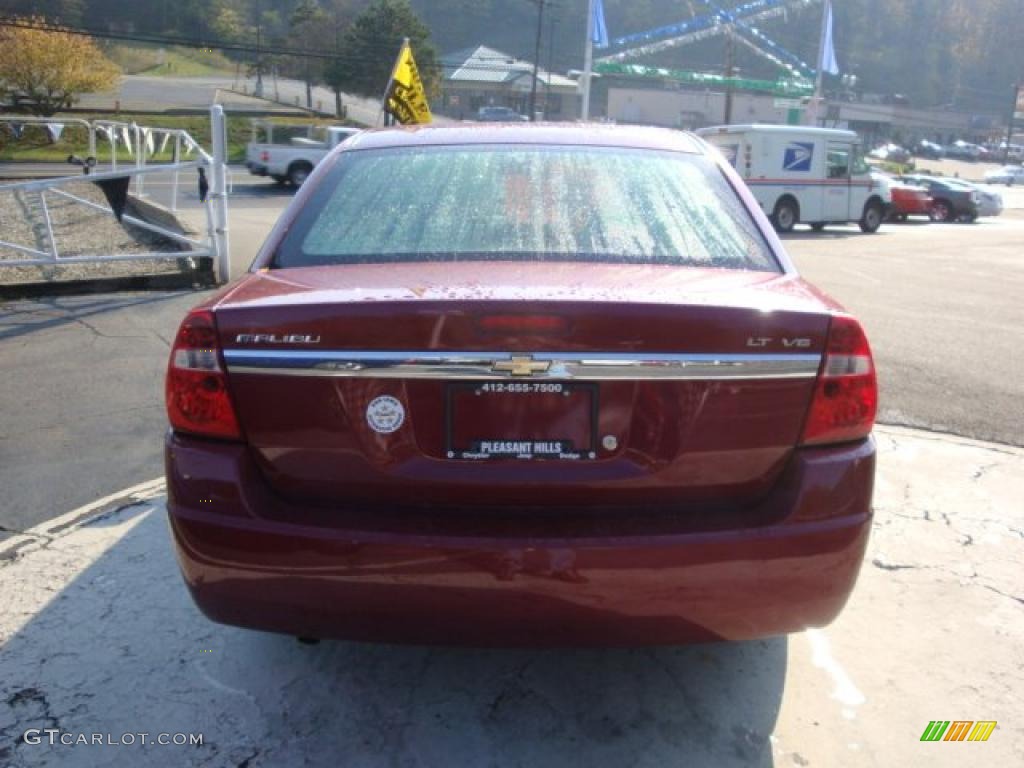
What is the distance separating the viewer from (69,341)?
6941 millimetres

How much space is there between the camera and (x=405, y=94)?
32.6 ft

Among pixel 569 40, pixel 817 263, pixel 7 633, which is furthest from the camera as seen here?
pixel 569 40

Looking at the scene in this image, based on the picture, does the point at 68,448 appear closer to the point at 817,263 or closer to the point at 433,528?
the point at 433,528

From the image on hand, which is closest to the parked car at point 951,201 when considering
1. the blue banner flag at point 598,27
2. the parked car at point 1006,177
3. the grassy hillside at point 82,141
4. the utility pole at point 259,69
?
the blue banner flag at point 598,27

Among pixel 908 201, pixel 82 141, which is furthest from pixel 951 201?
pixel 82 141

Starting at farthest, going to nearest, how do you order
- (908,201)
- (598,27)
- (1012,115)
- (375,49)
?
(1012,115) → (375,49) → (598,27) → (908,201)

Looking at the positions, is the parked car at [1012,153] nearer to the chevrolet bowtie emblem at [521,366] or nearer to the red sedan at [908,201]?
the red sedan at [908,201]

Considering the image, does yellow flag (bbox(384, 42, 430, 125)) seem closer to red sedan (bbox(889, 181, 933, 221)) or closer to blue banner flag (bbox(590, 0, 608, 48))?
red sedan (bbox(889, 181, 933, 221))

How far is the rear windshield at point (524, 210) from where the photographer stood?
108 inches

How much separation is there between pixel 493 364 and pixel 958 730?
71.4 inches

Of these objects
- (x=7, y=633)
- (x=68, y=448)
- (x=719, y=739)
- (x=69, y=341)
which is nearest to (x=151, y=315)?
(x=69, y=341)

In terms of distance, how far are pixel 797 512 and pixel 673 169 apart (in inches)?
57.6

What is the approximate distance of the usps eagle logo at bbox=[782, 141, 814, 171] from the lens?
69.2 ft

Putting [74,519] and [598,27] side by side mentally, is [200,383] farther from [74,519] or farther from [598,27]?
[598,27]
